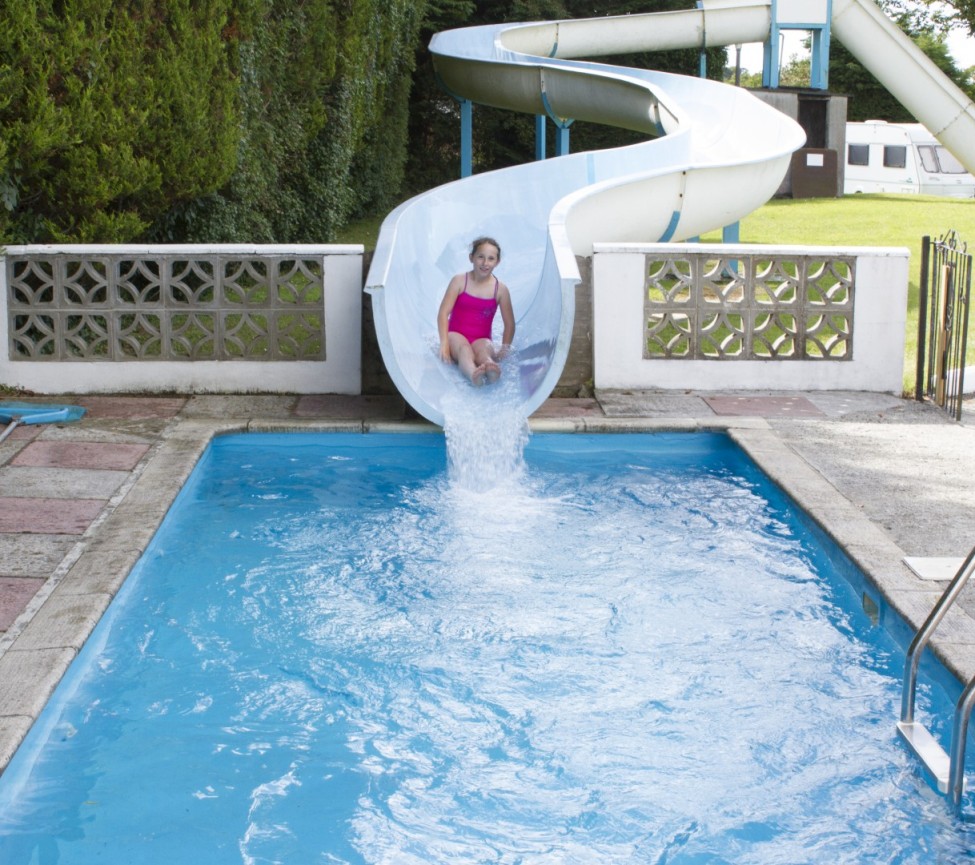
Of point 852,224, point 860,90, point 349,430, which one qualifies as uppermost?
point 860,90

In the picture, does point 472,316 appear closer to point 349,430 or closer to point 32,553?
point 349,430

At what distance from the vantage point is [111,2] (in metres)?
8.30

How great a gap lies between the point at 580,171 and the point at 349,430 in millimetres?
5533

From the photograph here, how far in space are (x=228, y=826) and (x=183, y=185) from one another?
22.1 ft

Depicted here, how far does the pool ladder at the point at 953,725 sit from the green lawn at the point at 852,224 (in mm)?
9951

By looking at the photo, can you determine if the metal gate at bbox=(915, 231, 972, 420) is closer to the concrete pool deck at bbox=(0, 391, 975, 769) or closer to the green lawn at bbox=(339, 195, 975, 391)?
the concrete pool deck at bbox=(0, 391, 975, 769)

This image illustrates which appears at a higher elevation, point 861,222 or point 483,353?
point 861,222

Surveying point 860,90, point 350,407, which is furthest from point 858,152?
point 350,407

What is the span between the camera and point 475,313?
8.33m

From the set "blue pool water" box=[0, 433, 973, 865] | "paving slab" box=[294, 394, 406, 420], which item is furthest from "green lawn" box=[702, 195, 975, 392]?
"blue pool water" box=[0, 433, 973, 865]

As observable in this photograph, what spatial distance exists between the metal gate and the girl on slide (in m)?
2.64

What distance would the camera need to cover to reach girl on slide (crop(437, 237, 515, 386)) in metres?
8.12

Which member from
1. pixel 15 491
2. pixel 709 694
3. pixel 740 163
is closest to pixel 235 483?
pixel 15 491

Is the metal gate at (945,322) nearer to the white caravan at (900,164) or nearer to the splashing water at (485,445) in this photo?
the splashing water at (485,445)
